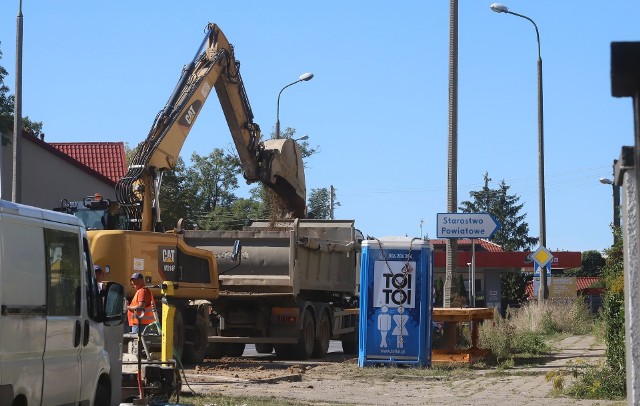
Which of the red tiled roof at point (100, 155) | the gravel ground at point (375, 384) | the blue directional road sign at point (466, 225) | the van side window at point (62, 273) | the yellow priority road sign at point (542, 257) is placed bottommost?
the gravel ground at point (375, 384)

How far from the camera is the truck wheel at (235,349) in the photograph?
998 inches

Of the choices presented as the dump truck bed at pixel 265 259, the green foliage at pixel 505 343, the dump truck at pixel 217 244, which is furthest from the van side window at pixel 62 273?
the dump truck bed at pixel 265 259

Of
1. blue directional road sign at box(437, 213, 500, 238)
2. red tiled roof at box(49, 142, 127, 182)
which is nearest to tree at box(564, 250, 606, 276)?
red tiled roof at box(49, 142, 127, 182)

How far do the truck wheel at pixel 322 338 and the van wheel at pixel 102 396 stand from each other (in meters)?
14.1

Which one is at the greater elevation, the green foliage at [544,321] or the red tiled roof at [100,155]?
the red tiled roof at [100,155]

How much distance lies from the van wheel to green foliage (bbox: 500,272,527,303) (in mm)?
57362

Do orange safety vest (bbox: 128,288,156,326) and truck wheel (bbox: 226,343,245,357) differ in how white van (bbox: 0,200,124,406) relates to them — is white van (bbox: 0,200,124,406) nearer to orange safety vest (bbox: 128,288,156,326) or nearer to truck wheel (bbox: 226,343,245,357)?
orange safety vest (bbox: 128,288,156,326)

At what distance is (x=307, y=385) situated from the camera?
57.7 feet

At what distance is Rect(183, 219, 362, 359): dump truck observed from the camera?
23.5 m

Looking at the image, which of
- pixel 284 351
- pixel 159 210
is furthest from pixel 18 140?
pixel 284 351

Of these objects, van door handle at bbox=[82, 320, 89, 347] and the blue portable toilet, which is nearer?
van door handle at bbox=[82, 320, 89, 347]

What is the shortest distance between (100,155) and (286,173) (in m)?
35.7

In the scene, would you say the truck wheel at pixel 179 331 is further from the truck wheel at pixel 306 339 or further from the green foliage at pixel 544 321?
the green foliage at pixel 544 321

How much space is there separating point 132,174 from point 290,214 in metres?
6.97
